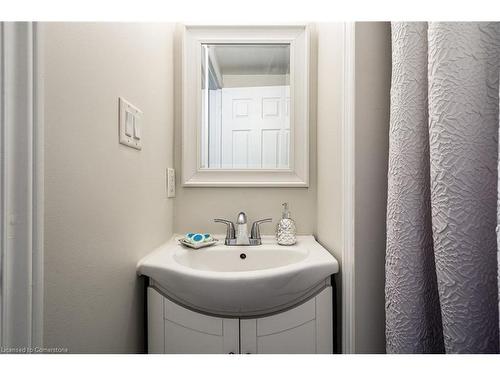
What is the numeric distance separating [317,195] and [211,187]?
48cm

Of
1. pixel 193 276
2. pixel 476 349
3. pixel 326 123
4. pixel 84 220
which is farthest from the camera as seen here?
pixel 326 123

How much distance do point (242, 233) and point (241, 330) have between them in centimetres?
36

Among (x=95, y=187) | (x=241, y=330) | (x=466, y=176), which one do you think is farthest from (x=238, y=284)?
(x=466, y=176)

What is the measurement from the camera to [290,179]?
109cm

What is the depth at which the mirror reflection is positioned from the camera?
3.57ft

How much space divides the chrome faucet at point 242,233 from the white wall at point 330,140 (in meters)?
0.25

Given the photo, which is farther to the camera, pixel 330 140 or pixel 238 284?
pixel 330 140

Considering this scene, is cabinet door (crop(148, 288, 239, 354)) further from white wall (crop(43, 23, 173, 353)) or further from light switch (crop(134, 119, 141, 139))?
light switch (crop(134, 119, 141, 139))

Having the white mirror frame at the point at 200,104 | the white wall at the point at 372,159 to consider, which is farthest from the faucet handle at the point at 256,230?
the white wall at the point at 372,159

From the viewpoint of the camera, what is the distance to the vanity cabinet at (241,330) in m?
0.71

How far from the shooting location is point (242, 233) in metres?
0.98

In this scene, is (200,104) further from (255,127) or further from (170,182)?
(170,182)

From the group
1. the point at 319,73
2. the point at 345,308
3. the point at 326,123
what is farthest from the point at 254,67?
the point at 345,308

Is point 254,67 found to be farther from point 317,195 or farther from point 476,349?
point 476,349
